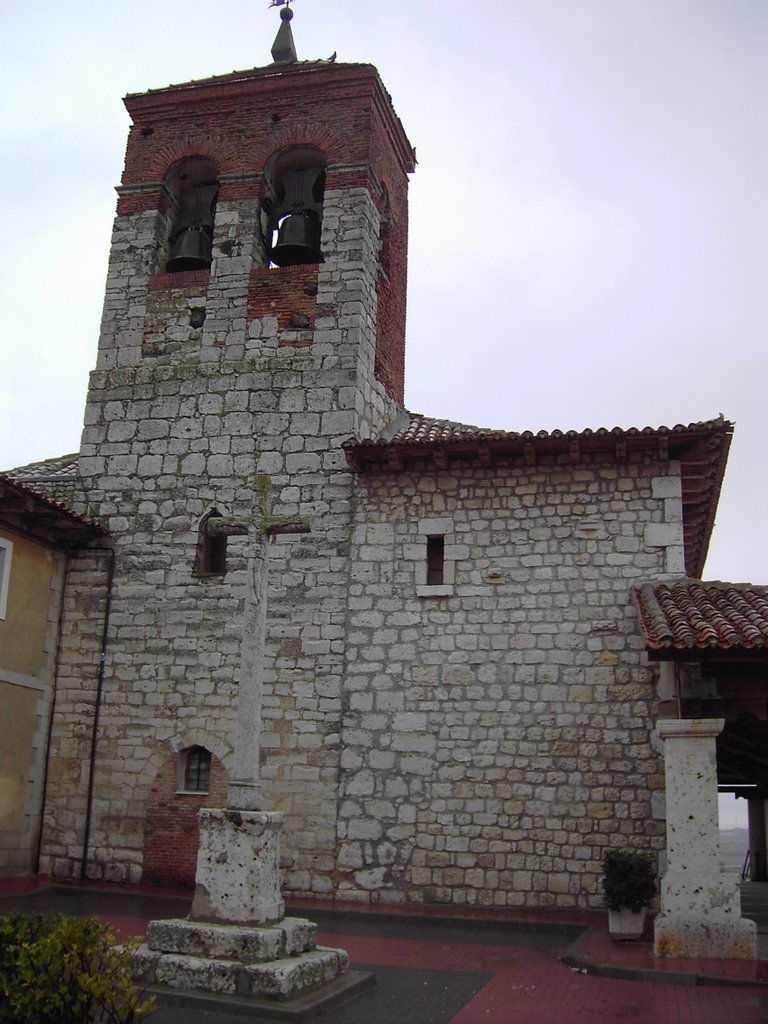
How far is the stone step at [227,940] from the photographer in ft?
21.6

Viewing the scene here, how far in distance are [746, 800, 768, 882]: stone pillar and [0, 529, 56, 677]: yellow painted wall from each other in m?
17.1

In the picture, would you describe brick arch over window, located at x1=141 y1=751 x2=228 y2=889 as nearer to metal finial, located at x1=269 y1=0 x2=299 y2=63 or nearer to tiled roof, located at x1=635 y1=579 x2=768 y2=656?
tiled roof, located at x1=635 y1=579 x2=768 y2=656

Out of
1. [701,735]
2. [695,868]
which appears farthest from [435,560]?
Result: [695,868]

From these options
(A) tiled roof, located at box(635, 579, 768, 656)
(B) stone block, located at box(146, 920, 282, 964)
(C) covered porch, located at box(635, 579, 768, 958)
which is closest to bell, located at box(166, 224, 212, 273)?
(A) tiled roof, located at box(635, 579, 768, 656)

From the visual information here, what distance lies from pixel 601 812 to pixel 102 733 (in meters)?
6.27

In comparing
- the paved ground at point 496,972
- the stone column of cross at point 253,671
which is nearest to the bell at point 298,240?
the stone column of cross at point 253,671

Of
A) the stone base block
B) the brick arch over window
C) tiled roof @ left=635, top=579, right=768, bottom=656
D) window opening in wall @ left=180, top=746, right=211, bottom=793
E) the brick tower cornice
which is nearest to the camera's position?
the stone base block

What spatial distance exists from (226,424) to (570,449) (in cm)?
468

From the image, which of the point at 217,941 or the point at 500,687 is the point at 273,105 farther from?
the point at 217,941

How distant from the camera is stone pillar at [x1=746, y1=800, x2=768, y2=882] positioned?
22391 mm

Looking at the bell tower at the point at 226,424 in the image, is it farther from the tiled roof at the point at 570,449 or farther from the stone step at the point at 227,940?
the stone step at the point at 227,940

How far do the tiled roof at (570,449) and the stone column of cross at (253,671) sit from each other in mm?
3889

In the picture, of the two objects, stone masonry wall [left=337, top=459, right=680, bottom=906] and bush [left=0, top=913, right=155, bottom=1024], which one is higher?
stone masonry wall [left=337, top=459, right=680, bottom=906]

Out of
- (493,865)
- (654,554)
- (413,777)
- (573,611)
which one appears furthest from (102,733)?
(654,554)
